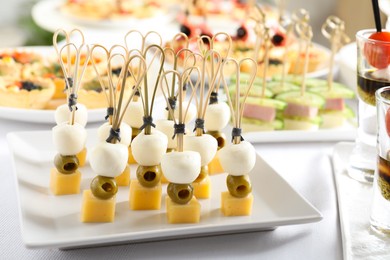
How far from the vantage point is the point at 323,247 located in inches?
42.7

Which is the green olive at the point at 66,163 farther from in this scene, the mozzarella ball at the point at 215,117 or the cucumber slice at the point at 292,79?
the cucumber slice at the point at 292,79

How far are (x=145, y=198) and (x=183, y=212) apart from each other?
0.27ft

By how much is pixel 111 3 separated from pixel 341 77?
116 centimetres

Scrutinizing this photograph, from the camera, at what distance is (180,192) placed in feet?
3.57

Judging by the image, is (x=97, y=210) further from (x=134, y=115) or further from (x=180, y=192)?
(x=134, y=115)

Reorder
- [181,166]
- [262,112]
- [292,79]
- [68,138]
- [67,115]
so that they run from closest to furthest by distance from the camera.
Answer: [181,166]
[68,138]
[67,115]
[262,112]
[292,79]

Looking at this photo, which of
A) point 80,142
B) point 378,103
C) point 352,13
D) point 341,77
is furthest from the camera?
point 352,13

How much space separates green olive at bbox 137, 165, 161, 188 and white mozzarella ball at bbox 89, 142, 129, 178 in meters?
0.05

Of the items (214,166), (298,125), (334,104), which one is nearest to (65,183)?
(214,166)

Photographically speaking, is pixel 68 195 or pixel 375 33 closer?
pixel 68 195

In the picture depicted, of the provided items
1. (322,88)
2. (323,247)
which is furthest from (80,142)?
(322,88)

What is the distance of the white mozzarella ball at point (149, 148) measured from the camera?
112cm

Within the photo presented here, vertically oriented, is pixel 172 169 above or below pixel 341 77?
above

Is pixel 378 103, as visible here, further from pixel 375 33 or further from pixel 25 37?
pixel 25 37
